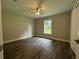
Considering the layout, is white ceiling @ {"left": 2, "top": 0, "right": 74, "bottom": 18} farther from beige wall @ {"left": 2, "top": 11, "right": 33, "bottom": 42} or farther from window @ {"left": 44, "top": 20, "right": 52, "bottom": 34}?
window @ {"left": 44, "top": 20, "right": 52, "bottom": 34}

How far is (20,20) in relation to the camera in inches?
211

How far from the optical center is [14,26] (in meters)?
4.73

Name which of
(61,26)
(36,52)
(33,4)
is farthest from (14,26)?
(61,26)

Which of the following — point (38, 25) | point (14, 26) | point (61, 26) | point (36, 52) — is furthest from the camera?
point (38, 25)

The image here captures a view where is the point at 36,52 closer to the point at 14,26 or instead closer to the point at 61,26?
the point at 14,26

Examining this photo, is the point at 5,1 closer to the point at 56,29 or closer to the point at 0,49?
the point at 0,49

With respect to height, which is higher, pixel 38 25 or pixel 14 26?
pixel 38 25

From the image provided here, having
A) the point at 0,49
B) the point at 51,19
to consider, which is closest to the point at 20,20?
the point at 51,19

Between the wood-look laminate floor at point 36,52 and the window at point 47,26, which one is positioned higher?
the window at point 47,26

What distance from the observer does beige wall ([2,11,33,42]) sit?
4.06 m

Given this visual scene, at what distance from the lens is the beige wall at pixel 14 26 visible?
4.06 meters

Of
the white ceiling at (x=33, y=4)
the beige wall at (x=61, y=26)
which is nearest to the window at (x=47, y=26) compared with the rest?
the beige wall at (x=61, y=26)

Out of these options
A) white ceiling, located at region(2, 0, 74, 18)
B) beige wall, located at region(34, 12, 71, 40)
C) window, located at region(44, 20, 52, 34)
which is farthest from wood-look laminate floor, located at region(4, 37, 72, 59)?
window, located at region(44, 20, 52, 34)

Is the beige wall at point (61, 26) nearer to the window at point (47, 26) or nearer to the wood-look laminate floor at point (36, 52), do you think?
the window at point (47, 26)
